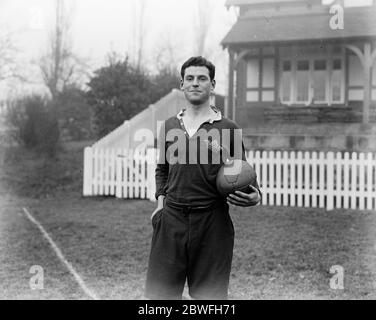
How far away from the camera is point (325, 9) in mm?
17828

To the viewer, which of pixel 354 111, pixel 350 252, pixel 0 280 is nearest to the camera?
pixel 0 280

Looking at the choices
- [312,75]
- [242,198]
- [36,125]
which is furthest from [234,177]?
[312,75]

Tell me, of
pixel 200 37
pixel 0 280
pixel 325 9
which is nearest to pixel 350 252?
pixel 0 280

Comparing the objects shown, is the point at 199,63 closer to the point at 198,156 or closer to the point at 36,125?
the point at 198,156

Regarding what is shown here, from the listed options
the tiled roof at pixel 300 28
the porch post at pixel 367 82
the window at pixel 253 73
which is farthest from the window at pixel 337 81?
the window at pixel 253 73

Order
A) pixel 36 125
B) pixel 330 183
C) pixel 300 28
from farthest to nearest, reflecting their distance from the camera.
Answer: pixel 300 28
pixel 36 125
pixel 330 183

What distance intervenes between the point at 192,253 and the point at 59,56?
2558 cm

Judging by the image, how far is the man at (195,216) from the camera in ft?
10.0

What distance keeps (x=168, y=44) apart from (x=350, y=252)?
23.2m

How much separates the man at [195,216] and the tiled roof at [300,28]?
1362 cm

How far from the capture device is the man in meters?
3.05

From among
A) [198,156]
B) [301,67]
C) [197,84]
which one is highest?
[301,67]

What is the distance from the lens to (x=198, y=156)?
3.10 meters
